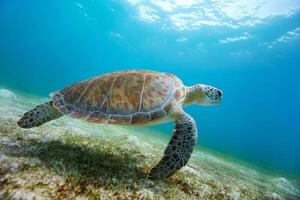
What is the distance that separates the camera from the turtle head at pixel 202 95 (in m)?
6.69

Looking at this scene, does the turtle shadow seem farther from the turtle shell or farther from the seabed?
the turtle shell

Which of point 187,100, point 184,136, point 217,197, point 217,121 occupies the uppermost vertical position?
point 217,121

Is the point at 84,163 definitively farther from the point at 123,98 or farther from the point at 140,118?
the point at 123,98

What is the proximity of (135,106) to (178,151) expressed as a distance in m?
1.42

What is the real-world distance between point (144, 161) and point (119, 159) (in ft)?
2.18

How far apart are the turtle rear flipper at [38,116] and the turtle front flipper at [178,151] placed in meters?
3.44

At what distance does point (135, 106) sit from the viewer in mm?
4902

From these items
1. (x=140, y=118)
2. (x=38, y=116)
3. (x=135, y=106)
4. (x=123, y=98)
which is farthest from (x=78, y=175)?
(x=38, y=116)

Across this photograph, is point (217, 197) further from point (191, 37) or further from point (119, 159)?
point (191, 37)

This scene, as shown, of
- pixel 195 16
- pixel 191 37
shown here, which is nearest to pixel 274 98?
pixel 191 37

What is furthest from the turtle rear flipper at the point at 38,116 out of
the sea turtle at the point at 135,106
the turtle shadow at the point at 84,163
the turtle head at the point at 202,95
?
the turtle head at the point at 202,95

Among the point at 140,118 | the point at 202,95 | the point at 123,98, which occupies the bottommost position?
the point at 140,118

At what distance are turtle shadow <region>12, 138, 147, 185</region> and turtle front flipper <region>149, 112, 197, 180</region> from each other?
406mm

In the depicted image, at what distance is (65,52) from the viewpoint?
609ft
